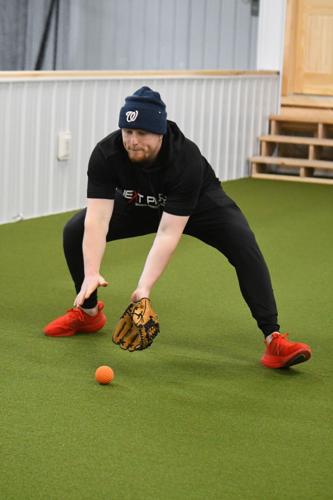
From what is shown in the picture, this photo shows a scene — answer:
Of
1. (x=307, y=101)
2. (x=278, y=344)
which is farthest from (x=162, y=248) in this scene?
(x=307, y=101)

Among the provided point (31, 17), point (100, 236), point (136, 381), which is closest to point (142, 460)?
point (136, 381)

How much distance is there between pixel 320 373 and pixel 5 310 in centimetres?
163

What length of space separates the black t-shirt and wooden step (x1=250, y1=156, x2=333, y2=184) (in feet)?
21.3

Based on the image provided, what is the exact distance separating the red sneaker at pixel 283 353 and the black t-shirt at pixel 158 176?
0.62 metres

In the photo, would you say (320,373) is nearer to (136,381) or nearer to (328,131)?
(136,381)

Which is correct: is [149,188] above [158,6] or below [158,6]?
below

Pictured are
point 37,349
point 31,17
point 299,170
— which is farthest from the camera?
point 31,17

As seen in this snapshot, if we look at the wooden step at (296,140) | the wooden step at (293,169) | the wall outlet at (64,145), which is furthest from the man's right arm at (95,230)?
the wooden step at (296,140)

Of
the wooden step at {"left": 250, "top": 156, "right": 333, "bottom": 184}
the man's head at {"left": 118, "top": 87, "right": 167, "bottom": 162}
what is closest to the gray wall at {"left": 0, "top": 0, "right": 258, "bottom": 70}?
the wooden step at {"left": 250, "top": 156, "right": 333, "bottom": 184}

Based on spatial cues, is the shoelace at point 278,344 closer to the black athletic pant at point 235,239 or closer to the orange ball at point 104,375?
the black athletic pant at point 235,239

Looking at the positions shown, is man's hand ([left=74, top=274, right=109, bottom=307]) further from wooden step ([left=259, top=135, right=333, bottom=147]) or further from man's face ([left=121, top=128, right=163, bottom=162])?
wooden step ([left=259, top=135, right=333, bottom=147])

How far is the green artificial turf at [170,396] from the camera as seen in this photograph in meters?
3.12

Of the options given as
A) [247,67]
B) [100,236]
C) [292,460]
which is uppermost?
[247,67]

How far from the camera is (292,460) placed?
331 cm
